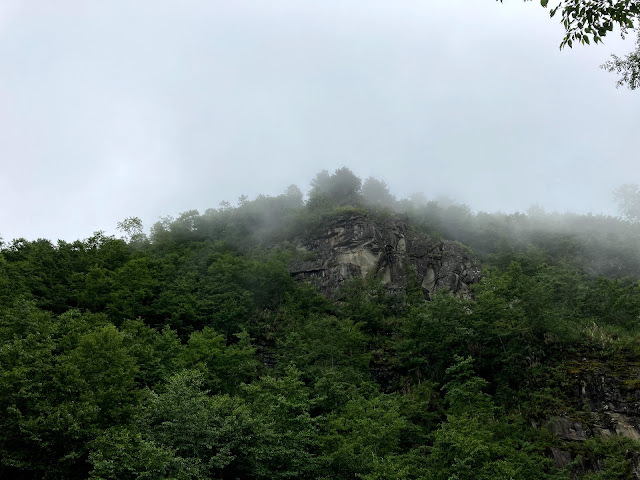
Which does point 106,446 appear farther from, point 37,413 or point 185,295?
point 185,295

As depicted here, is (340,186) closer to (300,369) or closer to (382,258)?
(382,258)

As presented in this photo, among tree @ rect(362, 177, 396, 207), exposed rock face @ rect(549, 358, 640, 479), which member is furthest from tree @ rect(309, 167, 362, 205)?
exposed rock face @ rect(549, 358, 640, 479)

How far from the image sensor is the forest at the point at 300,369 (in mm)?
16188

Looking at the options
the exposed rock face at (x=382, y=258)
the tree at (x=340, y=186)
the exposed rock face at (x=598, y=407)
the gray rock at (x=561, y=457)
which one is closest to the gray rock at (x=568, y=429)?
the exposed rock face at (x=598, y=407)

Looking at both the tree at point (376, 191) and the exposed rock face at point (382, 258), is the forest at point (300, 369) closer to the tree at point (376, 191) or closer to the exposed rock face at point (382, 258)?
the exposed rock face at point (382, 258)

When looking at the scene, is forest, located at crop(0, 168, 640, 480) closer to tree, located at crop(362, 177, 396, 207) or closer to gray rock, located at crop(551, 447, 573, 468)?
gray rock, located at crop(551, 447, 573, 468)

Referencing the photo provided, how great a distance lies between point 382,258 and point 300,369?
20.6 m

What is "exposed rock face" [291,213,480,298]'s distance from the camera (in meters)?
44.1

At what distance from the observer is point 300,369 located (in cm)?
2730

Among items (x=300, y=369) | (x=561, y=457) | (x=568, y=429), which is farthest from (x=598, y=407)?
(x=300, y=369)

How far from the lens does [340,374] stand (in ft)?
86.3

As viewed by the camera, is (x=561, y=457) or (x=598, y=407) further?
(x=598, y=407)

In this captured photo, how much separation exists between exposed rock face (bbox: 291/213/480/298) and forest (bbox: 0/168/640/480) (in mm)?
1232

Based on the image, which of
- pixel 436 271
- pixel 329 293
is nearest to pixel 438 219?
pixel 436 271
